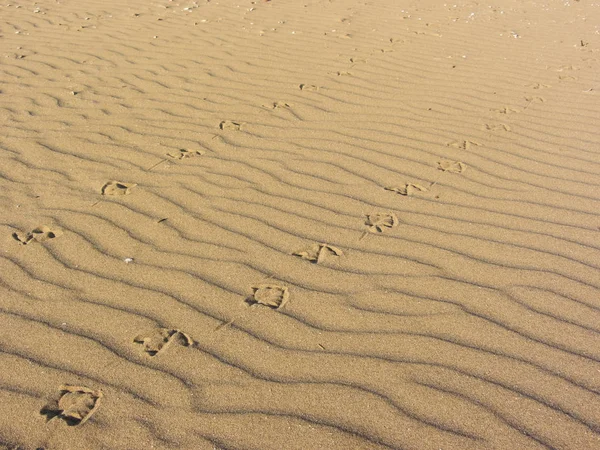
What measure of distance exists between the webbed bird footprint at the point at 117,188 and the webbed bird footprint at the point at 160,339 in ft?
4.13

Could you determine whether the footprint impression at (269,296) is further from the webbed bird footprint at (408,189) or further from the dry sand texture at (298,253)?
the webbed bird footprint at (408,189)

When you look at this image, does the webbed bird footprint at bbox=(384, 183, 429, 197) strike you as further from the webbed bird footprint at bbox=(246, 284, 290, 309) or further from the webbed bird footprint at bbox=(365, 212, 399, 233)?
the webbed bird footprint at bbox=(246, 284, 290, 309)

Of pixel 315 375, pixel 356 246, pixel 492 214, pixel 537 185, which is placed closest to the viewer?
pixel 315 375

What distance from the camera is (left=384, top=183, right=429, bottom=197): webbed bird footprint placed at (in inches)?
137

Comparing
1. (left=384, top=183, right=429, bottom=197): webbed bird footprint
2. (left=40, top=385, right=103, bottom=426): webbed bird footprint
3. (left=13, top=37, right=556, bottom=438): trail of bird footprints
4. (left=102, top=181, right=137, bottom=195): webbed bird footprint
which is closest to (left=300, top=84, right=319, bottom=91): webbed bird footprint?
(left=13, top=37, right=556, bottom=438): trail of bird footprints

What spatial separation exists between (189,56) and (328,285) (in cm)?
391

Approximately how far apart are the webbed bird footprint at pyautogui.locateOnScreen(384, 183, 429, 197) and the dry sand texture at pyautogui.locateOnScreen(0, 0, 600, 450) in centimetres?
1

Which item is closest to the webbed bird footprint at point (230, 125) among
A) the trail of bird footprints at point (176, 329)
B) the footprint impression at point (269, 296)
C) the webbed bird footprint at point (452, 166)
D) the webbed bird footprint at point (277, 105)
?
the trail of bird footprints at point (176, 329)

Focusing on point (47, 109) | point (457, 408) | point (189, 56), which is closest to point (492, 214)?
point (457, 408)

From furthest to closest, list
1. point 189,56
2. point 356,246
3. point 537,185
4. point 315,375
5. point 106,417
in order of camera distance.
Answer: point 189,56, point 537,185, point 356,246, point 315,375, point 106,417

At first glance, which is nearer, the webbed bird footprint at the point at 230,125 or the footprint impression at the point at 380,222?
the footprint impression at the point at 380,222

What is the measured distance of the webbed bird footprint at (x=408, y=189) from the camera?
11.5ft

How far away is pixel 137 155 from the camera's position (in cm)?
389

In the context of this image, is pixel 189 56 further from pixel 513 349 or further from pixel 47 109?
pixel 513 349
